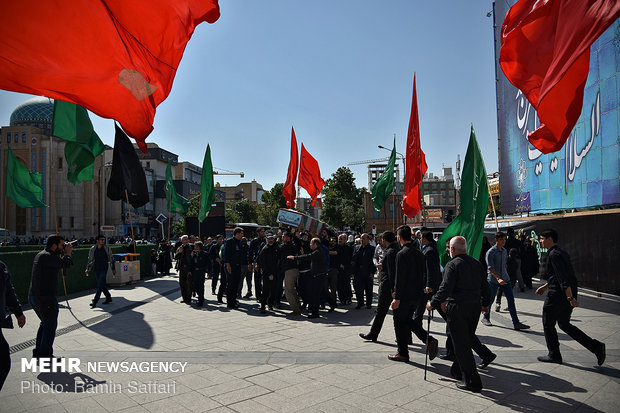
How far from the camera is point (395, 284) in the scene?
6.24 meters

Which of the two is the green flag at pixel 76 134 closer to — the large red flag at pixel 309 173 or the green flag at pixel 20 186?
the green flag at pixel 20 186

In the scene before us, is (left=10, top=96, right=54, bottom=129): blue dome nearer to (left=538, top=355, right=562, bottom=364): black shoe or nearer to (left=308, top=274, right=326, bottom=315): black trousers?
(left=308, top=274, right=326, bottom=315): black trousers

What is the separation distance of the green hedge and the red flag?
691 cm

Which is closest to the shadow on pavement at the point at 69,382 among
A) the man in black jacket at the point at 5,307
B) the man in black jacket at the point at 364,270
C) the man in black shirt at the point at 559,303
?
the man in black jacket at the point at 5,307

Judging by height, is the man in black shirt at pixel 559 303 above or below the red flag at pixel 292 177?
below

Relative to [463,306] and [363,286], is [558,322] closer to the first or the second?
[463,306]

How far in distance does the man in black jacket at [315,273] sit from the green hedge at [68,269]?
6456 millimetres

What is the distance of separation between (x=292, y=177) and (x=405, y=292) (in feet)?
46.9

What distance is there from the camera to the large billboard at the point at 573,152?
48.0 ft

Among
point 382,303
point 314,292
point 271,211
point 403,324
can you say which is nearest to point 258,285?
point 314,292

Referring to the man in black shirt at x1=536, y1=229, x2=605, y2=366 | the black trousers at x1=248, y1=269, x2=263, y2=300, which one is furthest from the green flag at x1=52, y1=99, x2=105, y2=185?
the man in black shirt at x1=536, y1=229, x2=605, y2=366

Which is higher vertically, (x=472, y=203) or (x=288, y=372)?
(x=472, y=203)

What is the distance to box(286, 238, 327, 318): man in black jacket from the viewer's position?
982cm

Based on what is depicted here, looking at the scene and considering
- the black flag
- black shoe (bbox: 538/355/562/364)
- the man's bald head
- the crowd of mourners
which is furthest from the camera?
the black flag
